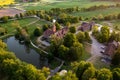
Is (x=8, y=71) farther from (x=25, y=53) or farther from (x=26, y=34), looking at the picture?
(x=26, y=34)

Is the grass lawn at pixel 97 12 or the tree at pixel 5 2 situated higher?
the tree at pixel 5 2

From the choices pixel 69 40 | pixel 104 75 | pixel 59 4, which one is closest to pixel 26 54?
pixel 69 40

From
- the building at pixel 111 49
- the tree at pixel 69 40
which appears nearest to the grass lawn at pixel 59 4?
the tree at pixel 69 40

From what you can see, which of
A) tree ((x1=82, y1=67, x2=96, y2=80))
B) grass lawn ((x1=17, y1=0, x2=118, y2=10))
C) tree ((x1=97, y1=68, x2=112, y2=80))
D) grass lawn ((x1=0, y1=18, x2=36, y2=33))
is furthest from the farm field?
tree ((x1=97, y1=68, x2=112, y2=80))

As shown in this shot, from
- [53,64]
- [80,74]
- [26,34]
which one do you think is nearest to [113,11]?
[26,34]

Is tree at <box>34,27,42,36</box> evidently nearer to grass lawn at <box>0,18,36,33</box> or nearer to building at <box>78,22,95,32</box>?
grass lawn at <box>0,18,36,33</box>

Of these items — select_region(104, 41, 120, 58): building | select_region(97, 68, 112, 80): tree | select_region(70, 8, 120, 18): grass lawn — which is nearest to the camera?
select_region(97, 68, 112, 80): tree

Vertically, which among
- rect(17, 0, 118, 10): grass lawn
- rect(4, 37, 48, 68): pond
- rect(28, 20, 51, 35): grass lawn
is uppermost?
rect(17, 0, 118, 10): grass lawn

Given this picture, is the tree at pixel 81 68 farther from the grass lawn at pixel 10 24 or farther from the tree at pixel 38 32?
the grass lawn at pixel 10 24

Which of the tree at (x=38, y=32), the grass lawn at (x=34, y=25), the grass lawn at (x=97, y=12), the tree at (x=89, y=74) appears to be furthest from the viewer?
the grass lawn at (x=97, y=12)

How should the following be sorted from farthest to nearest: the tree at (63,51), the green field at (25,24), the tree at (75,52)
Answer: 1. the green field at (25,24)
2. the tree at (63,51)
3. the tree at (75,52)
